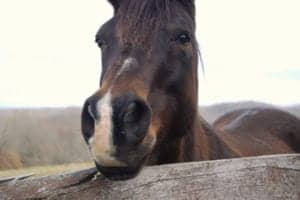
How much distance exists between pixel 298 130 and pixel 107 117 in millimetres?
4792

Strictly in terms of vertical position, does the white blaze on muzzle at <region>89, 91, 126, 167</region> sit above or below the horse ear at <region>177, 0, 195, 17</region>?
below

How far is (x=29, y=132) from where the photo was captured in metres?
18.8

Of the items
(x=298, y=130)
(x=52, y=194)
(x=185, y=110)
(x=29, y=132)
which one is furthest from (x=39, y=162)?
(x=52, y=194)

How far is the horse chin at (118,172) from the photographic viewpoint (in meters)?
1.73

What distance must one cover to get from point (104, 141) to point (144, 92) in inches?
20.8

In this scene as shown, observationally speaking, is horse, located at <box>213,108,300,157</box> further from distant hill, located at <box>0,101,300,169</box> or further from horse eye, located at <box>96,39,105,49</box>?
distant hill, located at <box>0,101,300,169</box>

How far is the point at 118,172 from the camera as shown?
A: 1.89 meters

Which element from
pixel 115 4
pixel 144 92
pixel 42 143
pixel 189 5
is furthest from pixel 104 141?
pixel 42 143

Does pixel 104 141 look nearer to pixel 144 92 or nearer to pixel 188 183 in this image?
pixel 188 183

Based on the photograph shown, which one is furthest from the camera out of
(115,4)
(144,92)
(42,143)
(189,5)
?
(42,143)

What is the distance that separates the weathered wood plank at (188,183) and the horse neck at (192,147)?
128 centimetres

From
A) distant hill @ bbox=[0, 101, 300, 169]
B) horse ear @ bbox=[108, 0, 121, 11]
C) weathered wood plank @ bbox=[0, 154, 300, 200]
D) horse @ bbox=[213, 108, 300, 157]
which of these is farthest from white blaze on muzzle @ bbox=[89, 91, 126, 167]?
distant hill @ bbox=[0, 101, 300, 169]

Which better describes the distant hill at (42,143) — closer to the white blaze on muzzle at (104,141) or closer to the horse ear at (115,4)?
the horse ear at (115,4)

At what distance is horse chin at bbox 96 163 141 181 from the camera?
173cm
